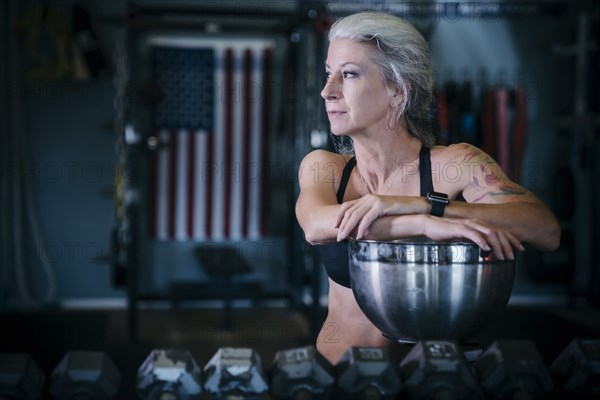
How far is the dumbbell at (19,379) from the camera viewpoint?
3.92ft

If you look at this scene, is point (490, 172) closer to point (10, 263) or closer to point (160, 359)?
point (160, 359)

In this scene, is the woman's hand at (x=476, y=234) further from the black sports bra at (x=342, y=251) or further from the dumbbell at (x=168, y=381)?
the dumbbell at (x=168, y=381)

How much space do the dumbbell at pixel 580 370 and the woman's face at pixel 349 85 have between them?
0.62 metres

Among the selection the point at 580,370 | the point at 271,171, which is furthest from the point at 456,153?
the point at 271,171

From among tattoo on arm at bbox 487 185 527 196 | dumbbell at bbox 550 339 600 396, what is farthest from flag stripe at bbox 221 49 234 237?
dumbbell at bbox 550 339 600 396

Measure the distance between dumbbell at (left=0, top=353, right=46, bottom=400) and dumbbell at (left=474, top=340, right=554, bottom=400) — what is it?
2.45 ft

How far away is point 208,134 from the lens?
18.2ft

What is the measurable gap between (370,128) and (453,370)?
64cm

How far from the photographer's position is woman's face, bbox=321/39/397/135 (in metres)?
1.56

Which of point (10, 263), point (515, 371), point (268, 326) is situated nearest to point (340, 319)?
point (515, 371)

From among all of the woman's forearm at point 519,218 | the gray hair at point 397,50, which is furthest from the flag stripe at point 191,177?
the woman's forearm at point 519,218

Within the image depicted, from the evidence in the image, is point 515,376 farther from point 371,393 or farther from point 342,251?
point 342,251

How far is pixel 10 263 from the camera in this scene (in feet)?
17.5

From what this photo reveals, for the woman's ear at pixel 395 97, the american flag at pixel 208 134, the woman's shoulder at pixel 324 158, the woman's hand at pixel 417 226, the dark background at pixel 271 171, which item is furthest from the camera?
the american flag at pixel 208 134
